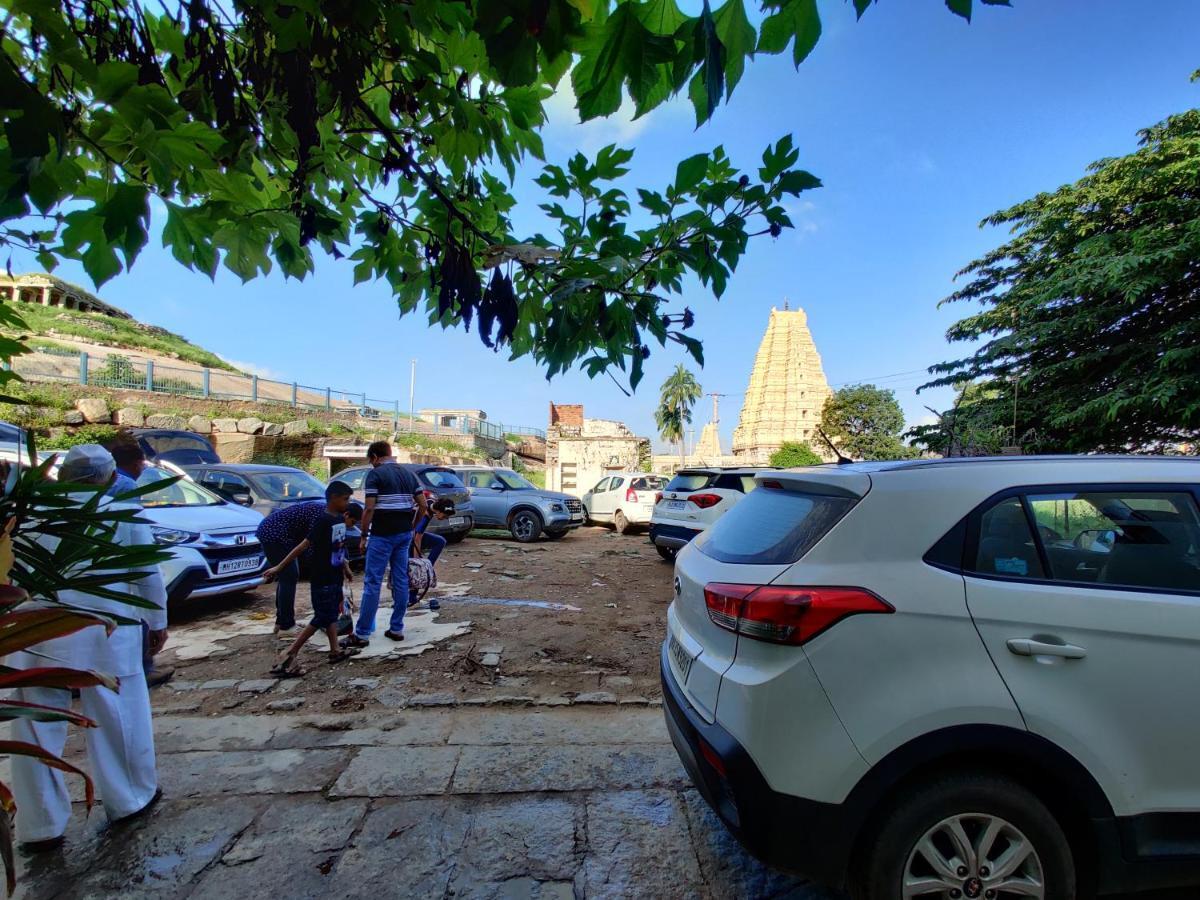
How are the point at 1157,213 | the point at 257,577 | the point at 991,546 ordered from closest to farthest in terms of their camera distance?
the point at 991,546 → the point at 257,577 → the point at 1157,213

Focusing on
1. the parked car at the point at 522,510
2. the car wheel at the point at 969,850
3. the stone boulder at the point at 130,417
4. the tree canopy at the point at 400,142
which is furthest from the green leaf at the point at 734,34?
the stone boulder at the point at 130,417

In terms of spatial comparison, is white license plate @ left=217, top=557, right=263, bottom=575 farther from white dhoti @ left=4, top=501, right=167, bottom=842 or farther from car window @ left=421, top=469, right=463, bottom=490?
car window @ left=421, top=469, right=463, bottom=490

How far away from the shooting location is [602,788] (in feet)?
9.09

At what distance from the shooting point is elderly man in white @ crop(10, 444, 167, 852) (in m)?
2.29

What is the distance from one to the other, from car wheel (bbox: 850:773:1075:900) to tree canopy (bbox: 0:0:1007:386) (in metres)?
1.72

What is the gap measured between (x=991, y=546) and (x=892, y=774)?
82 cm

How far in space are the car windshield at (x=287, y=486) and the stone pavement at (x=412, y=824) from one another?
17.4 feet

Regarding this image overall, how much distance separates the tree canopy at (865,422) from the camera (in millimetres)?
30703

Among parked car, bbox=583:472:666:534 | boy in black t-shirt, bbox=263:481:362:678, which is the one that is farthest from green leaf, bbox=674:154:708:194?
parked car, bbox=583:472:666:534

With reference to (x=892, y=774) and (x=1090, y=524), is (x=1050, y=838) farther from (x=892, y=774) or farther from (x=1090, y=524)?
(x=1090, y=524)

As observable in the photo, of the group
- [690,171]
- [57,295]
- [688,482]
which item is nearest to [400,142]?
[690,171]

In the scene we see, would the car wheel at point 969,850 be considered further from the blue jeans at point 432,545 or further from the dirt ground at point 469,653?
the blue jeans at point 432,545

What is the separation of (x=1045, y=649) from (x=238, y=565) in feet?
22.4

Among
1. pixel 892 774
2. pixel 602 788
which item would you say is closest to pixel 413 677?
pixel 602 788
